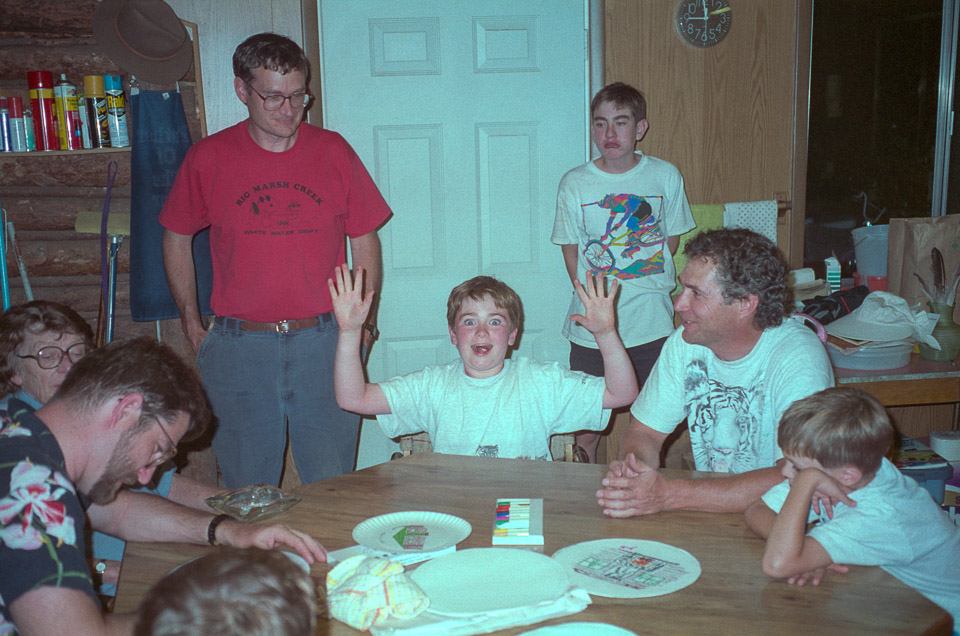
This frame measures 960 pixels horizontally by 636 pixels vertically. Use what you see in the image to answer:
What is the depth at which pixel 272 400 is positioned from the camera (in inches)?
106

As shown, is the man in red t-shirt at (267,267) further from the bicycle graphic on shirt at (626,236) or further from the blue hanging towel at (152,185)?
the bicycle graphic on shirt at (626,236)

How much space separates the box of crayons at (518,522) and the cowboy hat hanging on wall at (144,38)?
2.21 meters

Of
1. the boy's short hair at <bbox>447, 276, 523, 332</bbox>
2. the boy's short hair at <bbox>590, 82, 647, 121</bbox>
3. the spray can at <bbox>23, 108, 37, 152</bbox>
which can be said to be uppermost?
the boy's short hair at <bbox>590, 82, 647, 121</bbox>

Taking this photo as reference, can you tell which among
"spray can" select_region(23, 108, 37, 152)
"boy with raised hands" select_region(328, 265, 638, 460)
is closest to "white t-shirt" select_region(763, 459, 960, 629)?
"boy with raised hands" select_region(328, 265, 638, 460)

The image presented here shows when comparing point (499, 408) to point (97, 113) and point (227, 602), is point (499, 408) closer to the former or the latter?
point (227, 602)

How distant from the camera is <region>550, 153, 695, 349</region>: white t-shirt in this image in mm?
3105

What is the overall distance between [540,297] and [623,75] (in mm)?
1047

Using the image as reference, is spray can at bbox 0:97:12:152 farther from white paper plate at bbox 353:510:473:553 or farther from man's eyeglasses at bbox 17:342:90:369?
white paper plate at bbox 353:510:473:553

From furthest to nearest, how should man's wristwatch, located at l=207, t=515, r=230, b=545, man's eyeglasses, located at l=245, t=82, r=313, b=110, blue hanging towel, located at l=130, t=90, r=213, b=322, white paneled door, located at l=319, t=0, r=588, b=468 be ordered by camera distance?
white paneled door, located at l=319, t=0, r=588, b=468 < blue hanging towel, located at l=130, t=90, r=213, b=322 < man's eyeglasses, located at l=245, t=82, r=313, b=110 < man's wristwatch, located at l=207, t=515, r=230, b=545

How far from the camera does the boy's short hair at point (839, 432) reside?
1.50 meters

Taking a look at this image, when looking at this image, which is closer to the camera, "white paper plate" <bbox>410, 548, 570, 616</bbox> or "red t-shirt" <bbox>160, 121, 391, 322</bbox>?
"white paper plate" <bbox>410, 548, 570, 616</bbox>

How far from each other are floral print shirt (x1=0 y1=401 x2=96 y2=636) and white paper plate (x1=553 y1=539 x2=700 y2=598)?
82 cm

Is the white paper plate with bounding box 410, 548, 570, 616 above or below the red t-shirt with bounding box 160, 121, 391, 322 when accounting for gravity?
below

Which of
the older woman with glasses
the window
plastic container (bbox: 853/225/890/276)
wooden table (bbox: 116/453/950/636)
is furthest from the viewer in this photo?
the window
